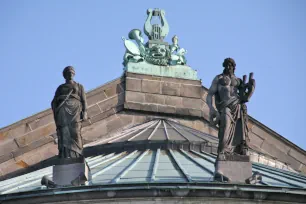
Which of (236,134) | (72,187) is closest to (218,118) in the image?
(236,134)

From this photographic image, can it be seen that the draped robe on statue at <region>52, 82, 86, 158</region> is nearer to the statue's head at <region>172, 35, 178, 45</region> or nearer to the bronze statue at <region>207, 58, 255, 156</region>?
the bronze statue at <region>207, 58, 255, 156</region>

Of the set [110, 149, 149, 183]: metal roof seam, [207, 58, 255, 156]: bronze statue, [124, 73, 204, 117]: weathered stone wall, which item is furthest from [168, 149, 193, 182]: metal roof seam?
[124, 73, 204, 117]: weathered stone wall

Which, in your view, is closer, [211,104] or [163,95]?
[211,104]

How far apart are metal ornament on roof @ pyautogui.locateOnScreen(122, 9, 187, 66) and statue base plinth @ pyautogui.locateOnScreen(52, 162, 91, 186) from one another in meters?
12.1

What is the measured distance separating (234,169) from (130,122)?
40.5 feet

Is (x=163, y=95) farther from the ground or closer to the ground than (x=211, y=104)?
farther from the ground

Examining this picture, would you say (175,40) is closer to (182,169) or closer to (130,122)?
(130,122)

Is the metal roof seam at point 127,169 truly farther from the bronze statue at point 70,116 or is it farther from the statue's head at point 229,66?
the statue's head at point 229,66

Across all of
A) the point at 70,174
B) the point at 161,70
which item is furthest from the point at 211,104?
the point at 161,70

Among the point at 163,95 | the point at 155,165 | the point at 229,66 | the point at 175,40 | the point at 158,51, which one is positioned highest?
the point at 175,40

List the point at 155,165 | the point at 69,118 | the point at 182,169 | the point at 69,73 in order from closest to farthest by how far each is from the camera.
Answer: the point at 69,118 → the point at 69,73 → the point at 182,169 → the point at 155,165

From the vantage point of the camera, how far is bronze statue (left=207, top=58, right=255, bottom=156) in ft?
Result: 205

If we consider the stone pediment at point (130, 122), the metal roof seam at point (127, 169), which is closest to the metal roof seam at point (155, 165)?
the metal roof seam at point (127, 169)

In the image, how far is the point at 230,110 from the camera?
62594 millimetres
